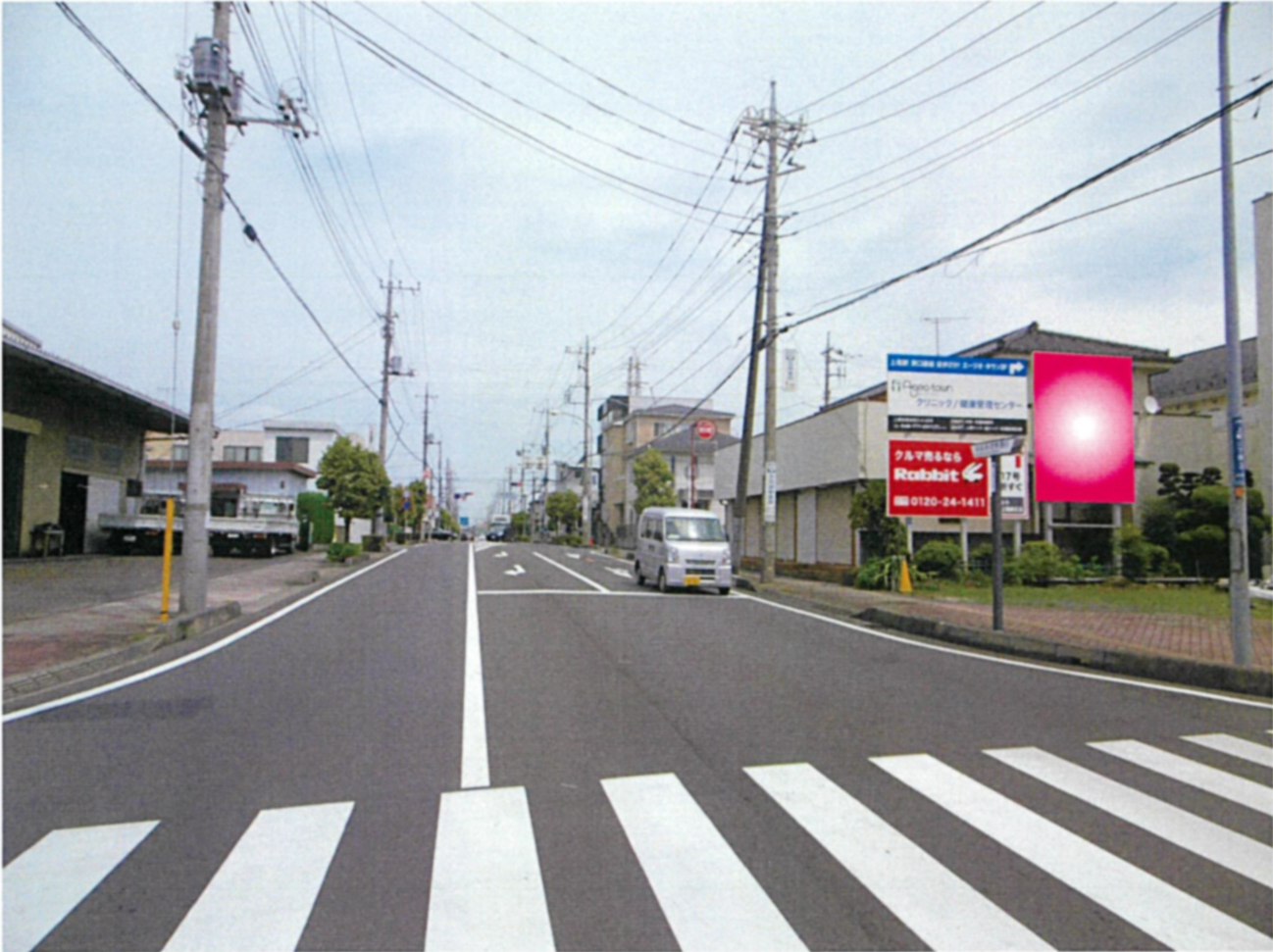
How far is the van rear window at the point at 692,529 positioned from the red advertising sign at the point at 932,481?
4.21 m

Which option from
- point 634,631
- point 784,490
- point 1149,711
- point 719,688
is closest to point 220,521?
point 784,490

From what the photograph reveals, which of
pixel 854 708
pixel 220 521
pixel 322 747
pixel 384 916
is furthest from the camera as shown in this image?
pixel 220 521

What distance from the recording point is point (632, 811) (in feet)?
16.1

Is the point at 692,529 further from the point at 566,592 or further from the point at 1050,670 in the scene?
the point at 1050,670

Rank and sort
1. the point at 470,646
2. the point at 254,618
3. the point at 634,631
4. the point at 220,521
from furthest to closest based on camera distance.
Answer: the point at 220,521 < the point at 254,618 < the point at 634,631 < the point at 470,646

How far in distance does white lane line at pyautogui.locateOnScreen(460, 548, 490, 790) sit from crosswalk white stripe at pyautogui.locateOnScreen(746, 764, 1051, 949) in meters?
1.78

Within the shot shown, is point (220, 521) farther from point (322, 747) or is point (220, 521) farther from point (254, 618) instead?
point (322, 747)

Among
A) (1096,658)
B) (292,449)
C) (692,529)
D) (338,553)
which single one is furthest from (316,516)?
(1096,658)

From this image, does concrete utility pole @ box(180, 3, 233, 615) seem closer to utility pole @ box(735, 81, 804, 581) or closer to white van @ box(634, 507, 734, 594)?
white van @ box(634, 507, 734, 594)

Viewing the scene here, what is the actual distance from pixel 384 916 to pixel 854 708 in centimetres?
494

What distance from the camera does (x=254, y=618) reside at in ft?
43.6

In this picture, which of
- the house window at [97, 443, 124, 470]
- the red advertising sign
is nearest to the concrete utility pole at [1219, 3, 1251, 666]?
the red advertising sign

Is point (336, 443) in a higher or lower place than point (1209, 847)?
higher

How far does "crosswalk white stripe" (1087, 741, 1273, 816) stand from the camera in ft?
17.6
